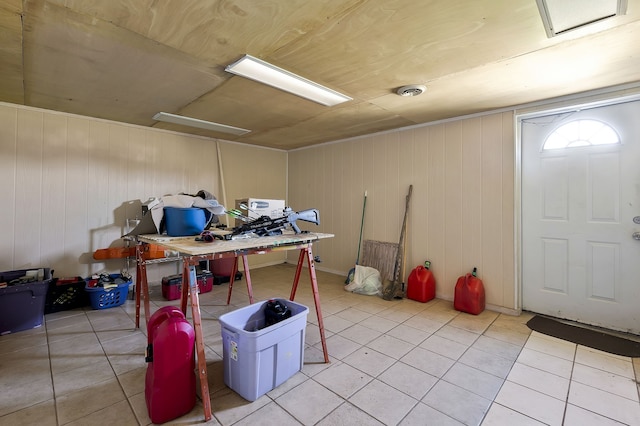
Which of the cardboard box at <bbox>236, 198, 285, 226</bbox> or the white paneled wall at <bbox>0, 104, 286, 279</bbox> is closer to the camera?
the cardboard box at <bbox>236, 198, 285, 226</bbox>

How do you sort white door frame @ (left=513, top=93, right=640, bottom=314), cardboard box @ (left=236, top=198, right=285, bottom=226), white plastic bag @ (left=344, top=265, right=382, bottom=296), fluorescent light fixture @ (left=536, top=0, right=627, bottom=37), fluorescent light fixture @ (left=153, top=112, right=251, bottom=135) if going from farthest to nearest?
white plastic bag @ (left=344, top=265, right=382, bottom=296) < fluorescent light fixture @ (left=153, top=112, right=251, bottom=135) < white door frame @ (left=513, top=93, right=640, bottom=314) < cardboard box @ (left=236, top=198, right=285, bottom=226) < fluorescent light fixture @ (left=536, top=0, right=627, bottom=37)

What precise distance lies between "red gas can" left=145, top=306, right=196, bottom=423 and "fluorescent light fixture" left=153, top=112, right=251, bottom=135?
2.62 meters

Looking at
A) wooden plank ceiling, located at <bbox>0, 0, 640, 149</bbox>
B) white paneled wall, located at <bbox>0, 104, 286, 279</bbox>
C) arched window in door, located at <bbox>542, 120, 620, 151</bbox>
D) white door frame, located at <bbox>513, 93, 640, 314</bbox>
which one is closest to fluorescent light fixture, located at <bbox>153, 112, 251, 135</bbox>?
wooden plank ceiling, located at <bbox>0, 0, 640, 149</bbox>

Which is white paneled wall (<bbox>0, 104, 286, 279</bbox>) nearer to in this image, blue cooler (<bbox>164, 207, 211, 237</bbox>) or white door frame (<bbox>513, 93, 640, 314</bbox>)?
blue cooler (<bbox>164, 207, 211, 237</bbox>)

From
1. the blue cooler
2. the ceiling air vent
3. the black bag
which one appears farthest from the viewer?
the ceiling air vent

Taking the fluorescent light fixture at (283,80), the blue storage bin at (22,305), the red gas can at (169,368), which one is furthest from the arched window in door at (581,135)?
the blue storage bin at (22,305)

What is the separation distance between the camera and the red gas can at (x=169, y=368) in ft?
5.12

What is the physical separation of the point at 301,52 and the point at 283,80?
1.59ft

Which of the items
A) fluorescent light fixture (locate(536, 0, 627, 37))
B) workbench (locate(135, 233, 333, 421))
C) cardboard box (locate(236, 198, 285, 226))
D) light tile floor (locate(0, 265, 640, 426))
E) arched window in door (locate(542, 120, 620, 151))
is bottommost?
light tile floor (locate(0, 265, 640, 426))

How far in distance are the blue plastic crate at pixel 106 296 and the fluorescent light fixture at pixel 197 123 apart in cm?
204

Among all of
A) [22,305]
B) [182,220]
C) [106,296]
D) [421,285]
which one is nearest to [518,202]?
[421,285]

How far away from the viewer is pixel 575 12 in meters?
1.53

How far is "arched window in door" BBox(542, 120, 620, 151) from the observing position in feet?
8.81

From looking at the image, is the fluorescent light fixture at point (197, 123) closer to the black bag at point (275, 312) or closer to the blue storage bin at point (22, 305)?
the blue storage bin at point (22, 305)
